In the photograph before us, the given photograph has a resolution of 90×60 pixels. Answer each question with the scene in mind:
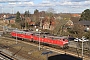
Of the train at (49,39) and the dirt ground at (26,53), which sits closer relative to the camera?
the dirt ground at (26,53)

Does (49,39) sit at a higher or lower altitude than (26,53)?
higher

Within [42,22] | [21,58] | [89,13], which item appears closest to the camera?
[21,58]

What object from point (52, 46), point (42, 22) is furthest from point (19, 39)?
point (42, 22)

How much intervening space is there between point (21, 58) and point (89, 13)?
5048cm

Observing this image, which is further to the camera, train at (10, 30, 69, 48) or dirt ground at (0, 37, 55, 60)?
train at (10, 30, 69, 48)

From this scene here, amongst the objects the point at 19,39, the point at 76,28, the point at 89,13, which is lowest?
the point at 19,39

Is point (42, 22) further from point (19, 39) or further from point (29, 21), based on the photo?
point (19, 39)

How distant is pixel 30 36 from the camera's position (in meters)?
47.6

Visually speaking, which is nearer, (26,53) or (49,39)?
(26,53)

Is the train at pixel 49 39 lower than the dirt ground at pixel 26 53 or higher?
higher

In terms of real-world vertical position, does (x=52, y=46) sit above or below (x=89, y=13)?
below

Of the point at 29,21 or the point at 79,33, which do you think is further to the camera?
the point at 29,21

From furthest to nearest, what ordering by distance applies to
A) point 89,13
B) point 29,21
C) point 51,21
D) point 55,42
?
point 29,21 → point 51,21 → point 89,13 → point 55,42

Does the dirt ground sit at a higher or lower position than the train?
lower
